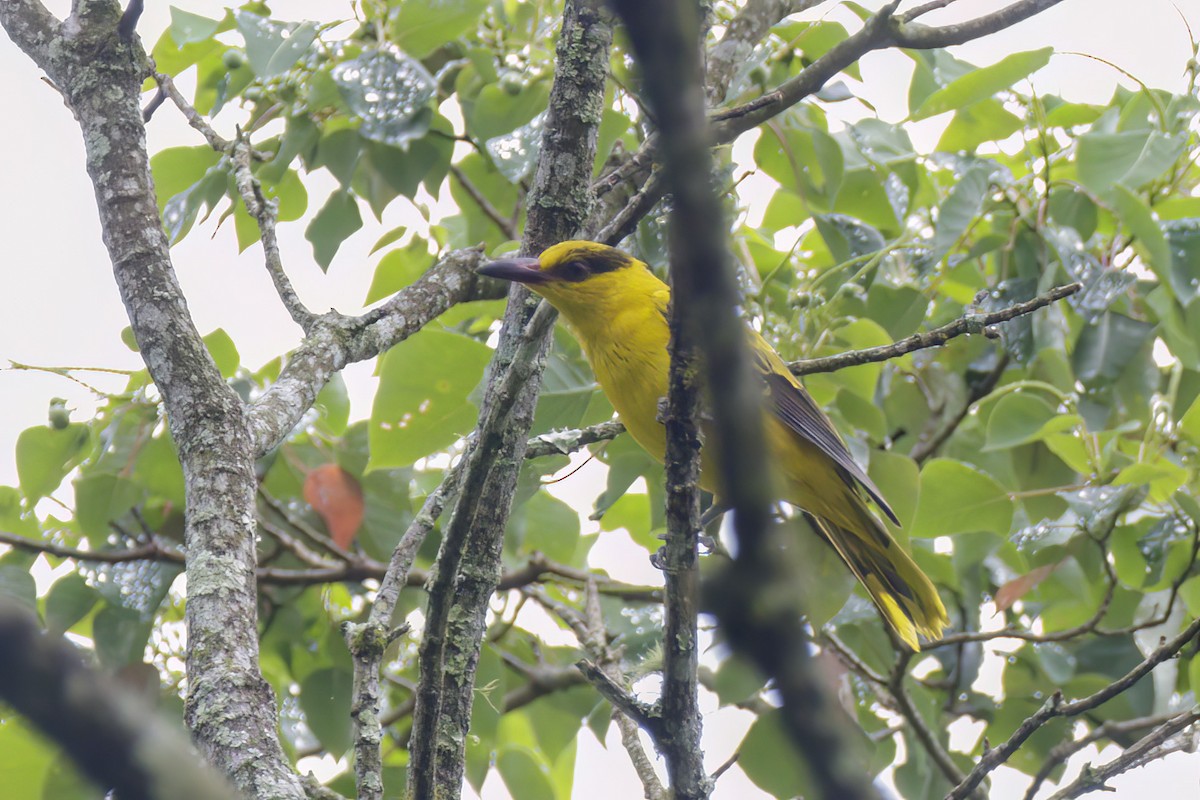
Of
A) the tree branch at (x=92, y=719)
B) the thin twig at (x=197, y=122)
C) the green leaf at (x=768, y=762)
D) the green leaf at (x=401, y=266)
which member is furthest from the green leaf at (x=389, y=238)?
the tree branch at (x=92, y=719)

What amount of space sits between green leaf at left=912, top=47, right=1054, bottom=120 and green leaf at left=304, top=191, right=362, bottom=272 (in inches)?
66.5

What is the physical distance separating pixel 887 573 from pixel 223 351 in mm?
2024

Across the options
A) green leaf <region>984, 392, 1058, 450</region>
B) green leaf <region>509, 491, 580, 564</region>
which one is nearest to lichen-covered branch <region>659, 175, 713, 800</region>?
green leaf <region>984, 392, 1058, 450</region>

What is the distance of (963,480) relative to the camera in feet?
9.41

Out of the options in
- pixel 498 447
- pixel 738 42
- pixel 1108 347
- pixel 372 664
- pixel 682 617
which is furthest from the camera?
pixel 1108 347

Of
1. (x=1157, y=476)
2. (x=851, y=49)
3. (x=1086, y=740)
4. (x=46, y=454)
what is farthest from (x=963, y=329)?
(x=46, y=454)

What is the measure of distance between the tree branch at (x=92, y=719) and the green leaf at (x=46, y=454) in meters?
2.59

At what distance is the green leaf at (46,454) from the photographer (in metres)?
2.82

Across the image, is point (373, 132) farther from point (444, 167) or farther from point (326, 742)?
point (326, 742)

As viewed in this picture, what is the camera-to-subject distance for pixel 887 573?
3352 millimetres

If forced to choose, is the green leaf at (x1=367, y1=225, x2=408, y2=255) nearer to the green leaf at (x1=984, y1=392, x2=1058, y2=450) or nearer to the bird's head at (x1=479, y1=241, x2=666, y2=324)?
the bird's head at (x1=479, y1=241, x2=666, y2=324)

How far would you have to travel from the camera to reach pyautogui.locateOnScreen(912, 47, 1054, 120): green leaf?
2.97m

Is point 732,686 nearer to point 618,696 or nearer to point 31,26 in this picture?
point 618,696

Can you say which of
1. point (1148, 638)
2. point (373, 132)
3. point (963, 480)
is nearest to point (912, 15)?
point (963, 480)
